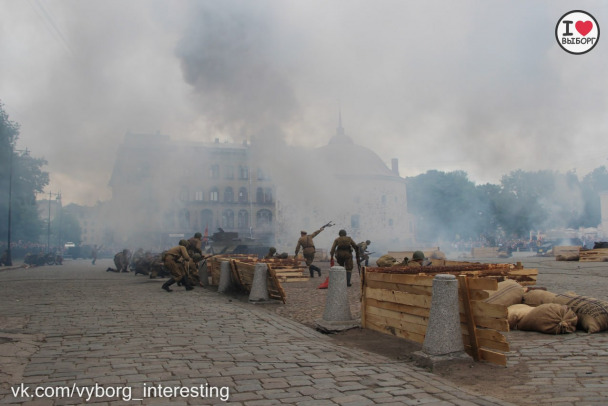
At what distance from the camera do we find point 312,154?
127 ft

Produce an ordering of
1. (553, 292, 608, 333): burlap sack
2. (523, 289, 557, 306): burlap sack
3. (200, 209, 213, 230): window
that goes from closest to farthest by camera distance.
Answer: (553, 292, 608, 333): burlap sack < (523, 289, 557, 306): burlap sack < (200, 209, 213, 230): window

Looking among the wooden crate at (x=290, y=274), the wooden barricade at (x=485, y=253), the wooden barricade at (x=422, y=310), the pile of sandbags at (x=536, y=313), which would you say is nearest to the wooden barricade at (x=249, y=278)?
the wooden crate at (x=290, y=274)

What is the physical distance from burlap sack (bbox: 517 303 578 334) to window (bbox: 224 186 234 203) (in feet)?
203

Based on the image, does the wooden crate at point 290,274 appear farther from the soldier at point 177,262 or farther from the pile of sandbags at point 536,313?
the pile of sandbags at point 536,313

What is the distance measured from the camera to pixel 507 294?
7.86m

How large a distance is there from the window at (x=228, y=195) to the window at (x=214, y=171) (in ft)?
9.79

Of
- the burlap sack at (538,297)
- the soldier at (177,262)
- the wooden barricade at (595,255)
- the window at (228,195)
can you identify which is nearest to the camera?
the burlap sack at (538,297)

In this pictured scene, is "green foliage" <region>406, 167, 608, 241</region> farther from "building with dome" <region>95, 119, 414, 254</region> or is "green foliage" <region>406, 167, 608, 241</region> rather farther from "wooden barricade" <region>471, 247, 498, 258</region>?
"wooden barricade" <region>471, 247, 498, 258</region>

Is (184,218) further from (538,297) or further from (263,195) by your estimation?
(538,297)

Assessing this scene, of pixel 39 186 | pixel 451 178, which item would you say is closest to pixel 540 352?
pixel 39 186

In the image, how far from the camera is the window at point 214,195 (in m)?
65.8

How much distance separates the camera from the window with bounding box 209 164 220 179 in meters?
63.1

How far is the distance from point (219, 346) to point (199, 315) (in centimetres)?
283

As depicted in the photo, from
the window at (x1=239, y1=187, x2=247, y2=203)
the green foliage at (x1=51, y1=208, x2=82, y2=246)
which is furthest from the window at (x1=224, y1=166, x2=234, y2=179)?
the green foliage at (x1=51, y1=208, x2=82, y2=246)
